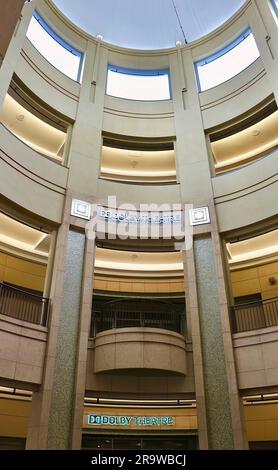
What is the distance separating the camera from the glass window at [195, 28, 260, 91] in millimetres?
16359

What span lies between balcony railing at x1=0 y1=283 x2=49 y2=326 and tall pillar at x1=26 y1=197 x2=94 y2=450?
0.99ft

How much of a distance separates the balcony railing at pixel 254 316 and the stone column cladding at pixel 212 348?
0.42 m

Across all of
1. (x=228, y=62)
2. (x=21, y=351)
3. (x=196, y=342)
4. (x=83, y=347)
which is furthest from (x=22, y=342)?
(x=228, y=62)

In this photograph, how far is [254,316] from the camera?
1262 centimetres

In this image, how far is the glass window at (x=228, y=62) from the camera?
16359mm

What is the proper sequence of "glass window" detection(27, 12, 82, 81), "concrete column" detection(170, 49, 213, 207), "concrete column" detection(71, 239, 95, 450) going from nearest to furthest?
"concrete column" detection(71, 239, 95, 450), "concrete column" detection(170, 49, 213, 207), "glass window" detection(27, 12, 82, 81)

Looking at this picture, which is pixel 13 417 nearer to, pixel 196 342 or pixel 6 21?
pixel 196 342

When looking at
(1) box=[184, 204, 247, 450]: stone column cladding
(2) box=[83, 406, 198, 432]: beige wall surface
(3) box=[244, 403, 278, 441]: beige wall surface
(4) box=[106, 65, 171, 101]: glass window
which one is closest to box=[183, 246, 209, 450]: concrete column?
(1) box=[184, 204, 247, 450]: stone column cladding

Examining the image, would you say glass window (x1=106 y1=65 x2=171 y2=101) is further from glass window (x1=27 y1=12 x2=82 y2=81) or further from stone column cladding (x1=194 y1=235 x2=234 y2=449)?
stone column cladding (x1=194 y1=235 x2=234 y2=449)

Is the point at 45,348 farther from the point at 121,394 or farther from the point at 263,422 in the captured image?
the point at 263,422

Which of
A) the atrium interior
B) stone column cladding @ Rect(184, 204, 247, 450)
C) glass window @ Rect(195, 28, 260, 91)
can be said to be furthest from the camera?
glass window @ Rect(195, 28, 260, 91)

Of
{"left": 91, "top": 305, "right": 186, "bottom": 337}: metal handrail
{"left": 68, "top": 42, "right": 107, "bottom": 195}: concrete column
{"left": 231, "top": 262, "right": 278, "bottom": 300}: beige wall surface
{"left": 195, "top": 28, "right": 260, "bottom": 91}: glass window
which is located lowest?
{"left": 91, "top": 305, "right": 186, "bottom": 337}: metal handrail

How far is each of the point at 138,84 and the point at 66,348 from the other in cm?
1321

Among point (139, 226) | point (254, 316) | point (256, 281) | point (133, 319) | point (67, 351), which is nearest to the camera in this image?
point (67, 351)
